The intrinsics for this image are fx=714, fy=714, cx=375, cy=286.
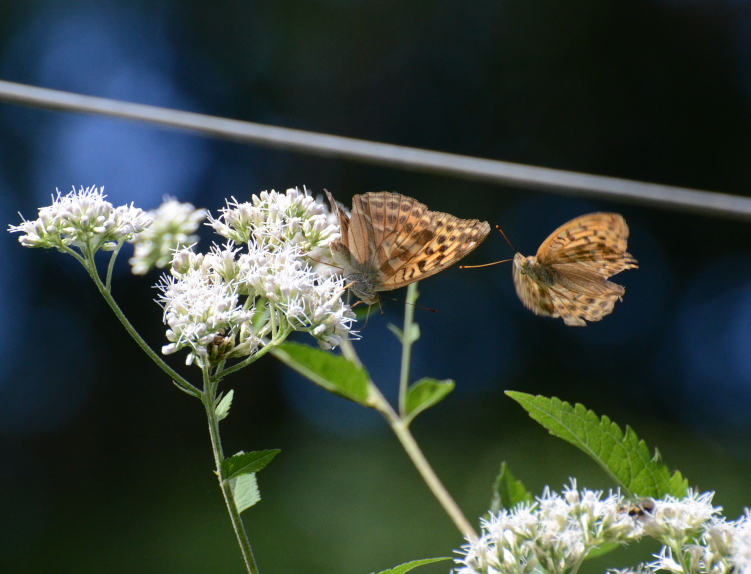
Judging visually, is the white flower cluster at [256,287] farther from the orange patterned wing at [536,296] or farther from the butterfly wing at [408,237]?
the orange patterned wing at [536,296]

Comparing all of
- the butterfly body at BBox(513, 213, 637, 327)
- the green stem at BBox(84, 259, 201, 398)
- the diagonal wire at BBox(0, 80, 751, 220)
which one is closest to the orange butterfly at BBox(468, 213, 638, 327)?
the butterfly body at BBox(513, 213, 637, 327)

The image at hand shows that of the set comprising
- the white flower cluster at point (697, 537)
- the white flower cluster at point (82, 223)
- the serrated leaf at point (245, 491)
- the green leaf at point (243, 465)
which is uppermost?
the white flower cluster at point (82, 223)

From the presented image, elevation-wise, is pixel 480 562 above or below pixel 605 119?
below

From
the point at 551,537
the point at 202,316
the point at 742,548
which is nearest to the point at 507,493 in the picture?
the point at 551,537

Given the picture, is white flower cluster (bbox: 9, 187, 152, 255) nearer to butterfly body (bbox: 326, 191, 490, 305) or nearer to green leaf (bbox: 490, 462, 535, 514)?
butterfly body (bbox: 326, 191, 490, 305)

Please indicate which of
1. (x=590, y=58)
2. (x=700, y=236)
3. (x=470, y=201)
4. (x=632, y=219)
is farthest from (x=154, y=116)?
(x=590, y=58)

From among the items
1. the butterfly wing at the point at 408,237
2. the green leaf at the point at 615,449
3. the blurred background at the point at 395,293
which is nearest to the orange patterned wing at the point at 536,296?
the butterfly wing at the point at 408,237

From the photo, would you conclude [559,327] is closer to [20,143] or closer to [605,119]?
[605,119]

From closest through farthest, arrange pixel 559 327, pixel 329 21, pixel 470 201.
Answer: pixel 470 201
pixel 559 327
pixel 329 21

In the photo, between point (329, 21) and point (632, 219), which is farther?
point (329, 21)
